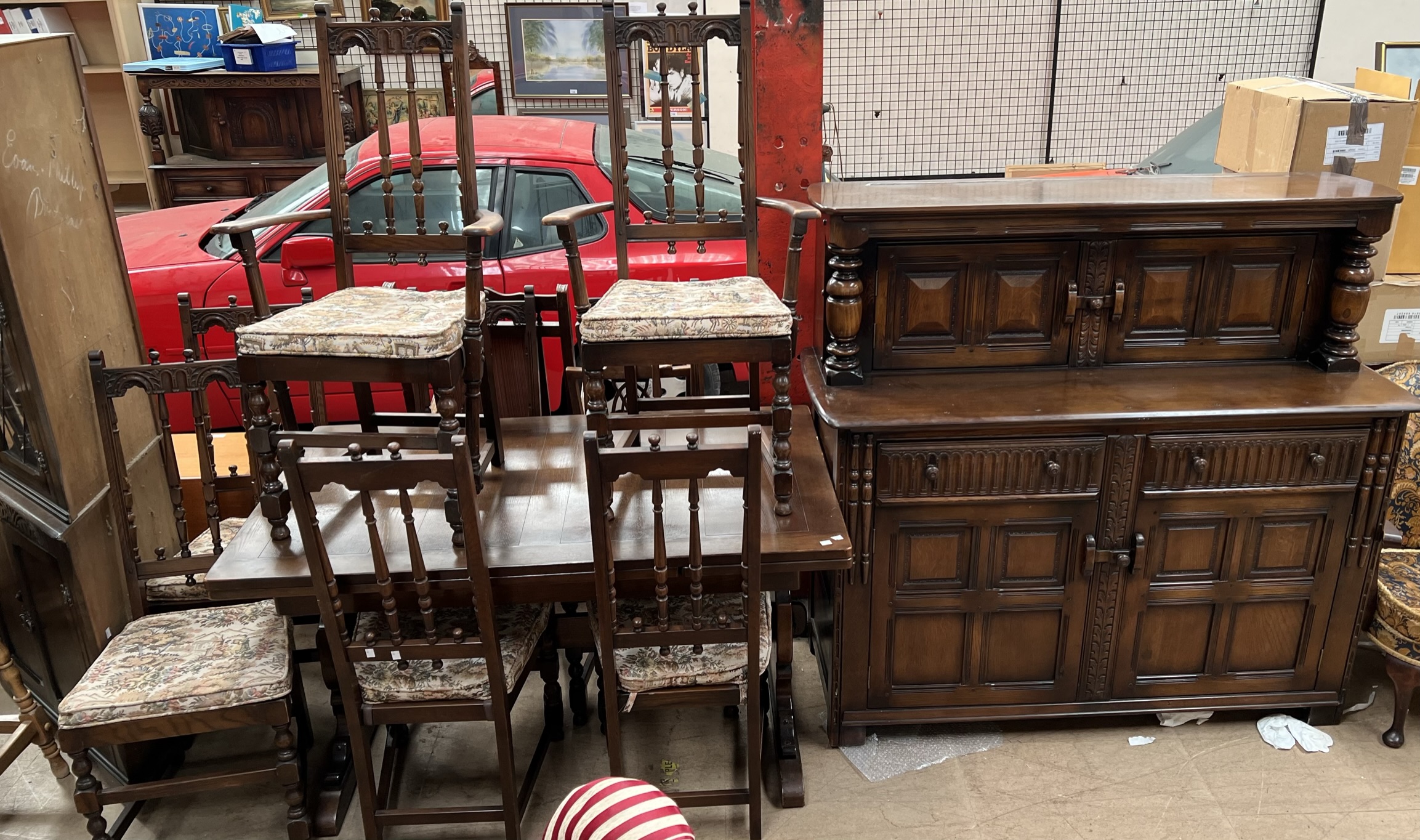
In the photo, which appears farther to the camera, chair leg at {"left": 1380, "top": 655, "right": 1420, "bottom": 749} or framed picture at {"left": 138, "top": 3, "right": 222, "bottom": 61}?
framed picture at {"left": 138, "top": 3, "right": 222, "bottom": 61}

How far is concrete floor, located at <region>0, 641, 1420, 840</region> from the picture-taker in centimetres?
236

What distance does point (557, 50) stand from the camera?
584 centimetres

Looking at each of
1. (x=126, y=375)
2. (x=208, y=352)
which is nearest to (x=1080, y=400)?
(x=126, y=375)

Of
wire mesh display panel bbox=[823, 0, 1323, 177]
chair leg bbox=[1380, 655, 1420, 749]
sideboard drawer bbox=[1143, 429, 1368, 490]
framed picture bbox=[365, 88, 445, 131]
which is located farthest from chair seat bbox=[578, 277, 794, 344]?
framed picture bbox=[365, 88, 445, 131]

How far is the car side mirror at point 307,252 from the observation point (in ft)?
11.4

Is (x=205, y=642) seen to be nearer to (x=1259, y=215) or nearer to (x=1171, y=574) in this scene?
(x=1171, y=574)

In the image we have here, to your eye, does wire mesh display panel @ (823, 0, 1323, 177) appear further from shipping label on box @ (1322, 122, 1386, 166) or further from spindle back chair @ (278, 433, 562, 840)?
spindle back chair @ (278, 433, 562, 840)

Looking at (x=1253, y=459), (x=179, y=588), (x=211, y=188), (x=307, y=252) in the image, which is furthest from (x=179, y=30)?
(x=1253, y=459)

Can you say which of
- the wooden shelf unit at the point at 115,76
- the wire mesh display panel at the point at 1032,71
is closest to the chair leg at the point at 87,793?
the wire mesh display panel at the point at 1032,71

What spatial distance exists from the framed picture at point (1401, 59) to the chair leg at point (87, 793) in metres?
4.56

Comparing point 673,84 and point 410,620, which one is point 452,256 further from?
point 673,84

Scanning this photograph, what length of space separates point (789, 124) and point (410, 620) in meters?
1.64

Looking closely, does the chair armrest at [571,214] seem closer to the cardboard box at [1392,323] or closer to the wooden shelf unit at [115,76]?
the cardboard box at [1392,323]

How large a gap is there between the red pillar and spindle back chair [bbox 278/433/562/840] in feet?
3.97
